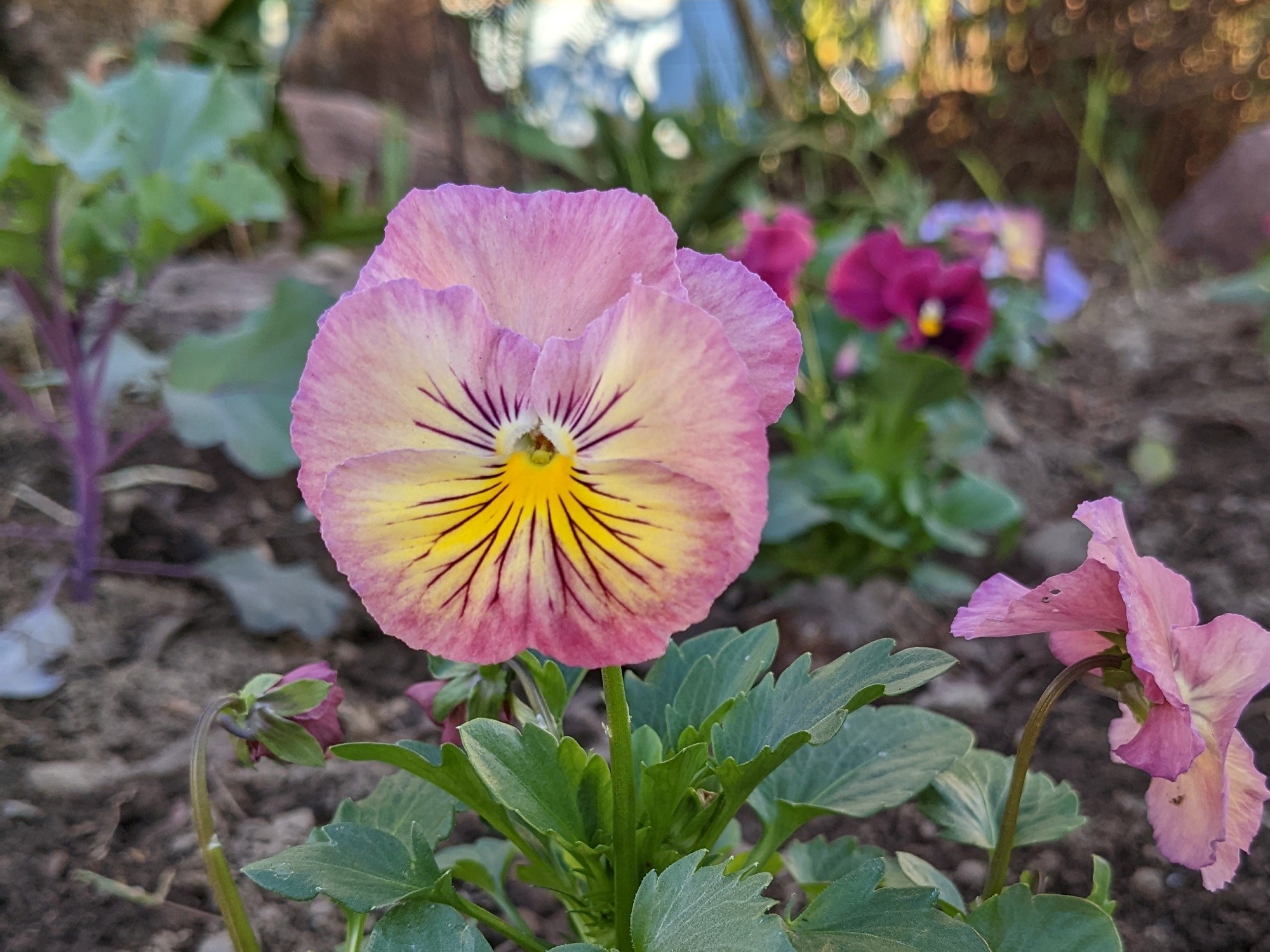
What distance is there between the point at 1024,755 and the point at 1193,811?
0.11 m

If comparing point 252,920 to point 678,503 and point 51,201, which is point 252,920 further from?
point 51,201

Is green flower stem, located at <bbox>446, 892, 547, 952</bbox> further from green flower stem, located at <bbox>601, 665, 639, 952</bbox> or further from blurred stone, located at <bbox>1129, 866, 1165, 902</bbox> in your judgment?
blurred stone, located at <bbox>1129, 866, 1165, 902</bbox>

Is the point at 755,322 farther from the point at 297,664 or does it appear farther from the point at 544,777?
the point at 297,664

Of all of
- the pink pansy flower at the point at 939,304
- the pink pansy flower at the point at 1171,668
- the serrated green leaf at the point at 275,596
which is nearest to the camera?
the pink pansy flower at the point at 1171,668

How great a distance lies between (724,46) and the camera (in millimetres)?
4969

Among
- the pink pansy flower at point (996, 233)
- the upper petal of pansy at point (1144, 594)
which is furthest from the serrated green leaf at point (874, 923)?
the pink pansy flower at point (996, 233)

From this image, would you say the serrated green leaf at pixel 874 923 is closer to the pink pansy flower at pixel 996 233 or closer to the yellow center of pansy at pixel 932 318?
the yellow center of pansy at pixel 932 318

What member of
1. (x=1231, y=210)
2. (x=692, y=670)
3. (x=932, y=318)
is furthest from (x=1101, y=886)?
(x=1231, y=210)

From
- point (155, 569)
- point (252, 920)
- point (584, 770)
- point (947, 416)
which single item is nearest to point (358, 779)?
point (252, 920)

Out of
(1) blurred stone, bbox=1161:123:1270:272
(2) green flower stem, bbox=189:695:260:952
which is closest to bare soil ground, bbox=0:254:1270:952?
(2) green flower stem, bbox=189:695:260:952

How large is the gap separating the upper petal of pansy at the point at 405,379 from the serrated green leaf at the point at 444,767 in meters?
0.20

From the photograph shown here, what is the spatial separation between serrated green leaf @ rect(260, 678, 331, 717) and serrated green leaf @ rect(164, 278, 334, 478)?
84 cm

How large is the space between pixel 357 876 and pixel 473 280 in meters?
0.43

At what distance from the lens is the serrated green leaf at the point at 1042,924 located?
2.40 feet
